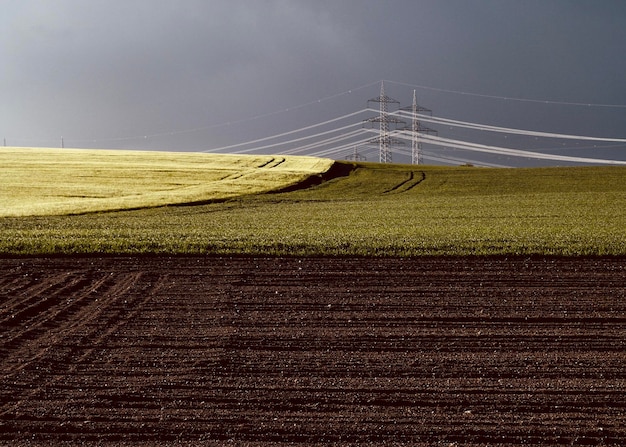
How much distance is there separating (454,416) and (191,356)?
4101 millimetres

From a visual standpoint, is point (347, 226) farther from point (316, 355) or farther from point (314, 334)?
point (316, 355)

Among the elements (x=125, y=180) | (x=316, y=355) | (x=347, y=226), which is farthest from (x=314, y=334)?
(x=125, y=180)

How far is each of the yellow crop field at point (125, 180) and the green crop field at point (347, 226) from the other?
1238 millimetres

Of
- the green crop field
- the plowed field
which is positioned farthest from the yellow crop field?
the plowed field

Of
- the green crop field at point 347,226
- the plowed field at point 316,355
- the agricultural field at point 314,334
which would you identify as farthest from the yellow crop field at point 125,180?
the plowed field at point 316,355

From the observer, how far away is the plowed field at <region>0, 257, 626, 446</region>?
716 cm

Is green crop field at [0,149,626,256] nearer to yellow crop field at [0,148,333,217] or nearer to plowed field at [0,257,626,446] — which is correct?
yellow crop field at [0,148,333,217]

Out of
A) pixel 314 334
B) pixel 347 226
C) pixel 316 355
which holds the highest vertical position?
pixel 347 226

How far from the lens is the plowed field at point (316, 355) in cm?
716

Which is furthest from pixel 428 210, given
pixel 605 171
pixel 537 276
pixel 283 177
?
pixel 605 171

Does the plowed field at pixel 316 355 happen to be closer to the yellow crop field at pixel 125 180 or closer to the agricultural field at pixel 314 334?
the agricultural field at pixel 314 334

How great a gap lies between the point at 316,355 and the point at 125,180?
39.1 meters

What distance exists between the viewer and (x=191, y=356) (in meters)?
9.38

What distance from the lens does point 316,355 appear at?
9.23 meters
